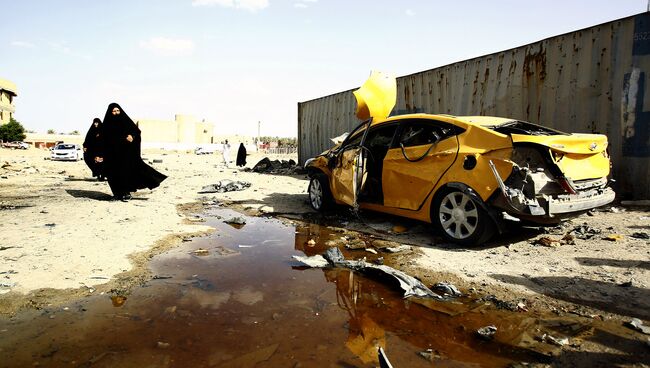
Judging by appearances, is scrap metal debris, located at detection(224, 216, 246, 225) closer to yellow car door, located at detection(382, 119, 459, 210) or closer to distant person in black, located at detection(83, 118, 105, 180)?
yellow car door, located at detection(382, 119, 459, 210)

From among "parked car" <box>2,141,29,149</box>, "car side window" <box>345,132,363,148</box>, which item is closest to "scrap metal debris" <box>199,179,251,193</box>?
"car side window" <box>345,132,363,148</box>

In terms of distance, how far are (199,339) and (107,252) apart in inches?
93.0

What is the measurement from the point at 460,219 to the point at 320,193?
9.20ft

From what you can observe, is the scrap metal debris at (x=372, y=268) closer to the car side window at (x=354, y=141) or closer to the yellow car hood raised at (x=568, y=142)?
the yellow car hood raised at (x=568, y=142)

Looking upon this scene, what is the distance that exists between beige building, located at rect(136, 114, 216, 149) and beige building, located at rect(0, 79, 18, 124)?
1590 cm

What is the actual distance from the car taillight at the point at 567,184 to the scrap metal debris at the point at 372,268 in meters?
2.00

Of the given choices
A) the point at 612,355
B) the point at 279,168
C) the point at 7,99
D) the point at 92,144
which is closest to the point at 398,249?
the point at 612,355

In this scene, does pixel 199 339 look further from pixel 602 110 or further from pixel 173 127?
pixel 173 127

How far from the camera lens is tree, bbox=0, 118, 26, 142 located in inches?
1586

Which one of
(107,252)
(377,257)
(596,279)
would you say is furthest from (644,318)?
(107,252)

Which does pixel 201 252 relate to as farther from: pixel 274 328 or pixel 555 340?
pixel 555 340

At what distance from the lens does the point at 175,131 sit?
6372cm

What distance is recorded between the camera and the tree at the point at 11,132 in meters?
40.3

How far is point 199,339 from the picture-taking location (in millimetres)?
2322
